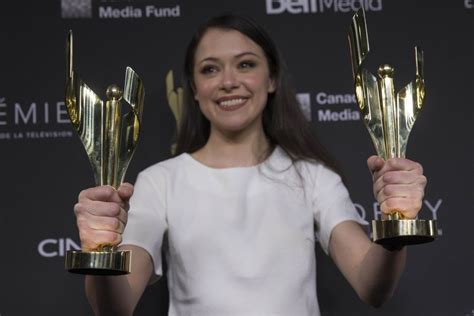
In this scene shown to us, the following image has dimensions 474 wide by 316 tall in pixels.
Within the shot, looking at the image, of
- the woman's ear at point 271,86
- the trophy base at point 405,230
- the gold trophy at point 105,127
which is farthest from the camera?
the woman's ear at point 271,86

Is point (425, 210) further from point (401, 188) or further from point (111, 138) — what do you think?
point (111, 138)

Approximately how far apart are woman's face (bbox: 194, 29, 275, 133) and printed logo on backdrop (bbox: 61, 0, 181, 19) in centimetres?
36

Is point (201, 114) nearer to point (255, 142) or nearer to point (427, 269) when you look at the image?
point (255, 142)

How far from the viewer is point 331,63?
269 centimetres

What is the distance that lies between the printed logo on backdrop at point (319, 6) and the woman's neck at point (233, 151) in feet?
1.62

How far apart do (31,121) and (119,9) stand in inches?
16.5

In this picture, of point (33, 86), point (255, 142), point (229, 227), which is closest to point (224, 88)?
point (255, 142)

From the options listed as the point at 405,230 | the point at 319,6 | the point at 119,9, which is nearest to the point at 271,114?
the point at 319,6

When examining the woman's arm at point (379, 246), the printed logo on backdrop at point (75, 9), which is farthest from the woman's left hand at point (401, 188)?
the printed logo on backdrop at point (75, 9)

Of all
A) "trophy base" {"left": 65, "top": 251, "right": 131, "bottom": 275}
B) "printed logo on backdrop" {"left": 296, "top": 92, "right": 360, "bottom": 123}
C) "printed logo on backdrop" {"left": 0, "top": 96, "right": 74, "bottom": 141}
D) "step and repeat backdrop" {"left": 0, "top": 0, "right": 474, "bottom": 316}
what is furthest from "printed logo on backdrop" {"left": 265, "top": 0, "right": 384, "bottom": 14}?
"trophy base" {"left": 65, "top": 251, "right": 131, "bottom": 275}

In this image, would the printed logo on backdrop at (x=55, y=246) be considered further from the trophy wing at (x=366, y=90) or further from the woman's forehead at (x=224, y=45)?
the trophy wing at (x=366, y=90)

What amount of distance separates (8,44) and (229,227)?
95 centimetres

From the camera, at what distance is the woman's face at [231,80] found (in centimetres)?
231

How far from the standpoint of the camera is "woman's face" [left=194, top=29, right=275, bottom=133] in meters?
2.31
